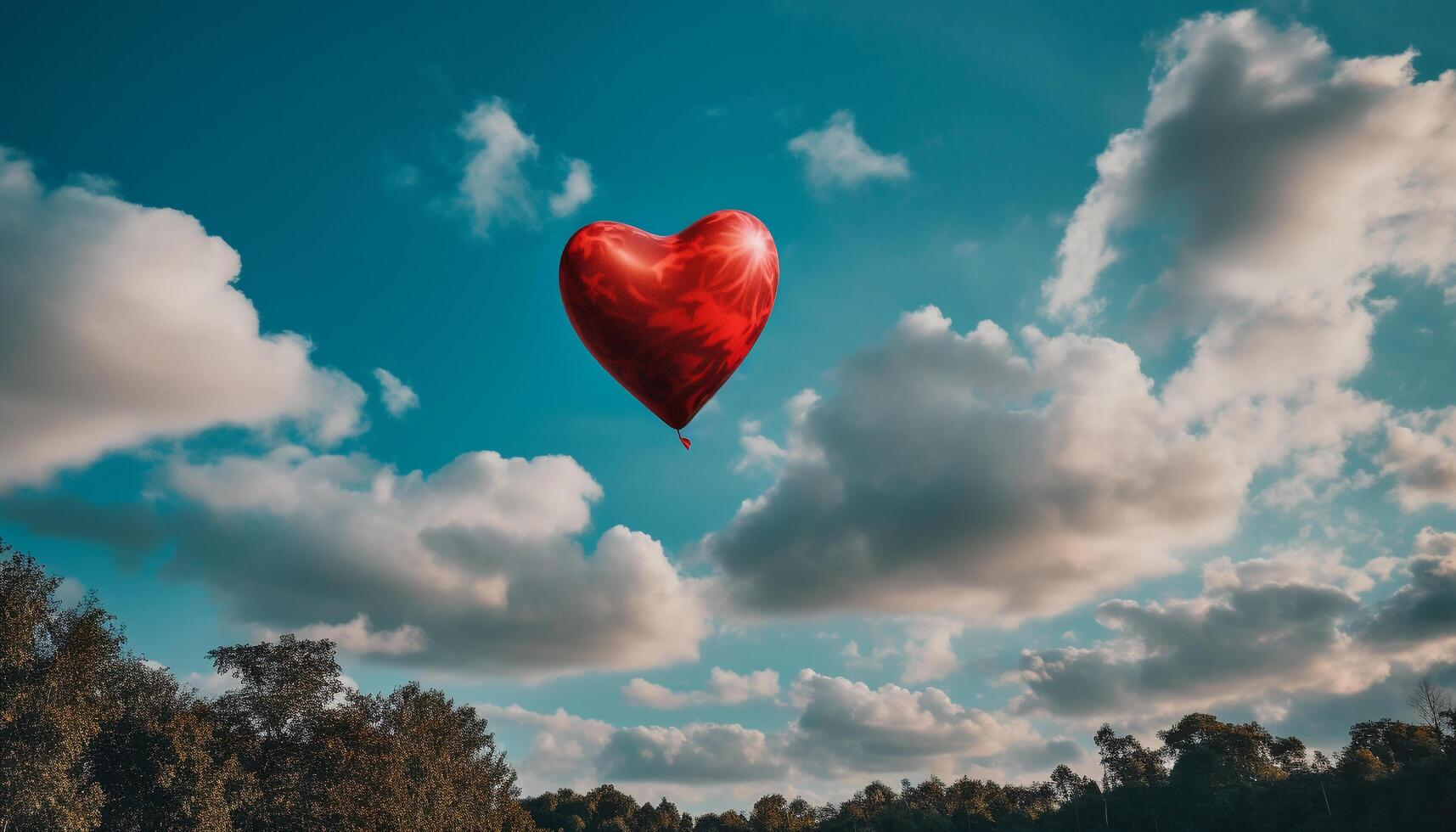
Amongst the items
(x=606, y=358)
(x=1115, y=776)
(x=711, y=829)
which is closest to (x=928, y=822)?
(x=1115, y=776)

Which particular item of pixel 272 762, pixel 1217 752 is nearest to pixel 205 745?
pixel 272 762

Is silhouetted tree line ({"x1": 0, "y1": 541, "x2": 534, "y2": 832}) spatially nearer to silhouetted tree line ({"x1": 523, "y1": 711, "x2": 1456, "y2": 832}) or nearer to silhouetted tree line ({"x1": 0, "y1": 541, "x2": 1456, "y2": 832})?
silhouetted tree line ({"x1": 0, "y1": 541, "x2": 1456, "y2": 832})

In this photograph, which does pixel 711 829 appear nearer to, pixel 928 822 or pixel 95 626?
pixel 928 822

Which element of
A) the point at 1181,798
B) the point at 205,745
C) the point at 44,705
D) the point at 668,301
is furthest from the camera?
the point at 1181,798

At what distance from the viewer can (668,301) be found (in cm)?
1194

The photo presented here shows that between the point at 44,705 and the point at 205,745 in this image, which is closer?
the point at 44,705

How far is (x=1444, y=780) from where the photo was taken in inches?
2192

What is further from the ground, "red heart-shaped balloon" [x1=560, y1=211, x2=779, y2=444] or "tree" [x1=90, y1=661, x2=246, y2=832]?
"red heart-shaped balloon" [x1=560, y1=211, x2=779, y2=444]

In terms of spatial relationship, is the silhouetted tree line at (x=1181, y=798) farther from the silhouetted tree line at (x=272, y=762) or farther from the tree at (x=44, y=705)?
the tree at (x=44, y=705)

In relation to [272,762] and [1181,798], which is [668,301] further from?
[1181,798]

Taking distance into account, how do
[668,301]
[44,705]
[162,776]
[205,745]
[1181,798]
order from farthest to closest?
[1181,798], [205,745], [162,776], [44,705], [668,301]

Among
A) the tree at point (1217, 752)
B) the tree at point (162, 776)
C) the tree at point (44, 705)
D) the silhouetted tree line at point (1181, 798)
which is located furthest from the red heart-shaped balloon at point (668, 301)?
the tree at point (1217, 752)

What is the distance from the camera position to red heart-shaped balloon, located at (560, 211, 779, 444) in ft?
38.9

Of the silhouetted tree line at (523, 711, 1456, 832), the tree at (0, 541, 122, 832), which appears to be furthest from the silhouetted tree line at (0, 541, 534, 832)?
the silhouetted tree line at (523, 711, 1456, 832)
